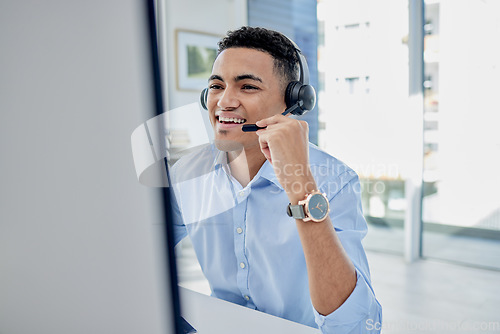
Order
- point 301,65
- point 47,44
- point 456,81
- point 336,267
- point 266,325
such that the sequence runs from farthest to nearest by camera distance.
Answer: point 456,81
point 301,65
point 336,267
point 266,325
point 47,44

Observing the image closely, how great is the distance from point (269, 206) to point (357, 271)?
26cm

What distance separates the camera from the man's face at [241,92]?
106cm

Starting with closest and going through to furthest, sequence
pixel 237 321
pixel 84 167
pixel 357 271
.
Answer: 1. pixel 84 167
2. pixel 237 321
3. pixel 357 271

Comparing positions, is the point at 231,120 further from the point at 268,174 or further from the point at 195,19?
the point at 195,19

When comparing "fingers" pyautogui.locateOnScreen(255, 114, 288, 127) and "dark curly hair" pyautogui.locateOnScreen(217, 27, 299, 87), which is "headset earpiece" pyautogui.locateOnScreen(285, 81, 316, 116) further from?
"fingers" pyautogui.locateOnScreen(255, 114, 288, 127)

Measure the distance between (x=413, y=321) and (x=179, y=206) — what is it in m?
1.57

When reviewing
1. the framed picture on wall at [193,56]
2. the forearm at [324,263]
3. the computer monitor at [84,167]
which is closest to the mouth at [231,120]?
the forearm at [324,263]

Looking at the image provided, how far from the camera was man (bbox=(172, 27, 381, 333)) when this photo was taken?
768 millimetres

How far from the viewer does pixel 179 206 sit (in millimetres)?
1169

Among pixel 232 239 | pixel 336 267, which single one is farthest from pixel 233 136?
pixel 336 267

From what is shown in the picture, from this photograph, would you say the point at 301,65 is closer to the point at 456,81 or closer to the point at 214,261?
the point at 214,261

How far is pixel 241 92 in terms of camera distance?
1.06 meters

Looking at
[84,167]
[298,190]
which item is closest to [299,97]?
[298,190]

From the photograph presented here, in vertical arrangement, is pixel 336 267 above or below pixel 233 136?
below
